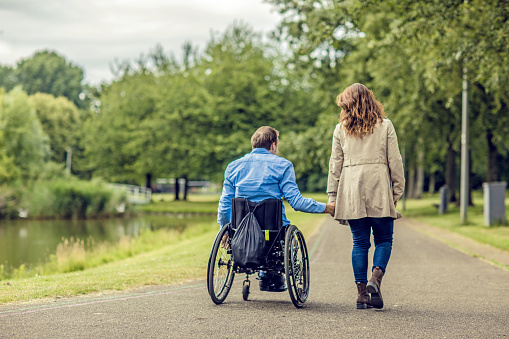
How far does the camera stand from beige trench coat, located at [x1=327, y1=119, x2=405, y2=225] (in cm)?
560

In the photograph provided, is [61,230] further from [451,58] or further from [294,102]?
[294,102]

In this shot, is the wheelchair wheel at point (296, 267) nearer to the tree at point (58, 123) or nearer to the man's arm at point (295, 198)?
the man's arm at point (295, 198)

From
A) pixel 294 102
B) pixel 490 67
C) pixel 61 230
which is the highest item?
pixel 294 102

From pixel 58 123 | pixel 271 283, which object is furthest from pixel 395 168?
pixel 58 123

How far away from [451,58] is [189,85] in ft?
127

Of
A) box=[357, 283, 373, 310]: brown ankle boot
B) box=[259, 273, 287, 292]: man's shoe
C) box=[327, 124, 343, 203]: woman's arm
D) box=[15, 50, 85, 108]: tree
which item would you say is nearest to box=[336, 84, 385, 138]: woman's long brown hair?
box=[327, 124, 343, 203]: woman's arm

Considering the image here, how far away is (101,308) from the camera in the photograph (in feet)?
18.8

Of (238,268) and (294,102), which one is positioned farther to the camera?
(294,102)

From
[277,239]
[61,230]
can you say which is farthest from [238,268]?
[61,230]

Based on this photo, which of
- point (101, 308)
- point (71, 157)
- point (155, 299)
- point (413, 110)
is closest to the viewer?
point (101, 308)

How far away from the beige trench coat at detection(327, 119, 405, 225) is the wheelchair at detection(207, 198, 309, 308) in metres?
0.52

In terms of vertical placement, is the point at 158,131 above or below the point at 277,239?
above

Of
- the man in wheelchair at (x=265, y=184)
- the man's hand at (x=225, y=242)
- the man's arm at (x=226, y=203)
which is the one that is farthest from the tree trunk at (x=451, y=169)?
the man's hand at (x=225, y=242)

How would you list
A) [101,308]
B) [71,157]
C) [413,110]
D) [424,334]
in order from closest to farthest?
[424,334] < [101,308] < [413,110] < [71,157]
